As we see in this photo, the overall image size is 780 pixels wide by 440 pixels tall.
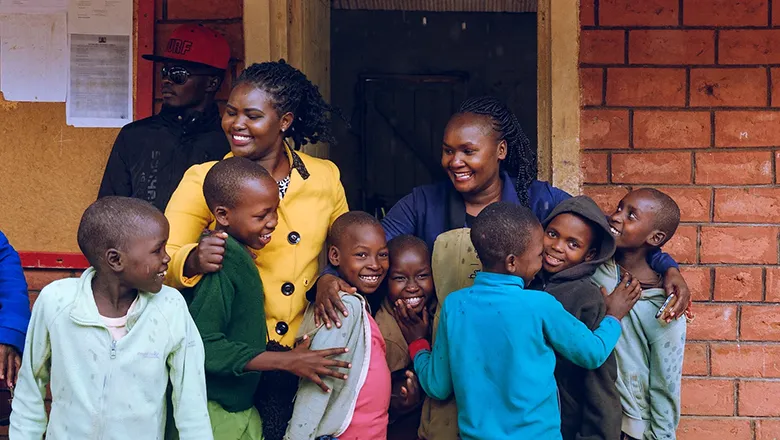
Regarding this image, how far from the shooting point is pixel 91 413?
2.74 meters

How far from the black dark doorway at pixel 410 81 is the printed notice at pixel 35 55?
3.72 meters

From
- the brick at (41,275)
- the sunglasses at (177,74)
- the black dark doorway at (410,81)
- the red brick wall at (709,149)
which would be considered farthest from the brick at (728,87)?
the black dark doorway at (410,81)

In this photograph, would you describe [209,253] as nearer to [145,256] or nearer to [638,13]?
[145,256]

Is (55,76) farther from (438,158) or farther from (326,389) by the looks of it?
(438,158)

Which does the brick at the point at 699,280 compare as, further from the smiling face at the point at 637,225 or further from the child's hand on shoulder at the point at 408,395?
the child's hand on shoulder at the point at 408,395

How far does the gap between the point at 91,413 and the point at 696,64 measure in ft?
9.39

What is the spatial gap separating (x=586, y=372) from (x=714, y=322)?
125 cm

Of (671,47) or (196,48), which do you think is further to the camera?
(671,47)

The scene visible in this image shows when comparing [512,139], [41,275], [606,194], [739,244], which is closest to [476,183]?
[512,139]

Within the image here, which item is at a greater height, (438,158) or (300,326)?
(438,158)

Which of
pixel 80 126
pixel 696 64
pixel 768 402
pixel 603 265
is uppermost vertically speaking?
pixel 696 64

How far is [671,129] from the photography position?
412 centimetres

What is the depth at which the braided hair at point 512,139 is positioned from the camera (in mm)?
3619

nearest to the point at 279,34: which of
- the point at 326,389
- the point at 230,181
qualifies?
the point at 230,181
